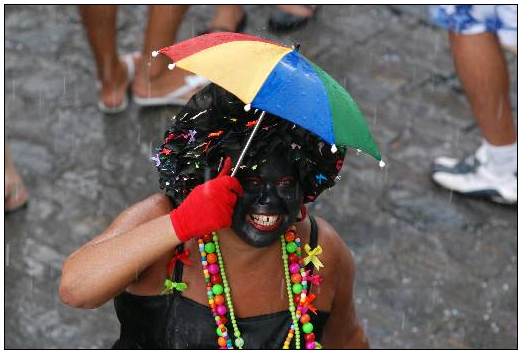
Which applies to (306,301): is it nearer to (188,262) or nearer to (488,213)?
(188,262)

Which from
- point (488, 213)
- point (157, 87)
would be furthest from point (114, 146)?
point (488, 213)

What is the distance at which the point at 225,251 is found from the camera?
2.68m

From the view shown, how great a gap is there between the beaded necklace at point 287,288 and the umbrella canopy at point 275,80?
19.6 inches

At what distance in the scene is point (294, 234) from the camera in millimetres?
2766

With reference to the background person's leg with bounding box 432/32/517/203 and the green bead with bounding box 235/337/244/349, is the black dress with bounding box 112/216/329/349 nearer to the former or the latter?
the green bead with bounding box 235/337/244/349

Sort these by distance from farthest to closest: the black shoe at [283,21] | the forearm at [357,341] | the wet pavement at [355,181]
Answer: the black shoe at [283,21] < the wet pavement at [355,181] < the forearm at [357,341]

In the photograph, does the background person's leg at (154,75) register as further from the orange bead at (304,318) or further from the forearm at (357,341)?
the orange bead at (304,318)

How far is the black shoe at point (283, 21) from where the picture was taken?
244 inches

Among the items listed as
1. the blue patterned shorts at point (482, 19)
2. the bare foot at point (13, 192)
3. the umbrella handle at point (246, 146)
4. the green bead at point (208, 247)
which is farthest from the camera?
the bare foot at point (13, 192)


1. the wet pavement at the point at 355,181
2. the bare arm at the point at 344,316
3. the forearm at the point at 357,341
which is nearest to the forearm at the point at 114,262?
the bare arm at the point at 344,316

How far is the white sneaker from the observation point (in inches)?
195

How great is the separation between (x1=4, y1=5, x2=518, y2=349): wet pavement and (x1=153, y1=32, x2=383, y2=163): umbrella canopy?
216cm

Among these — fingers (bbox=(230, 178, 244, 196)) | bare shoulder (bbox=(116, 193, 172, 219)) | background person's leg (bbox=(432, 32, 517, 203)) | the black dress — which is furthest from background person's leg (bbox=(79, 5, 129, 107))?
fingers (bbox=(230, 178, 244, 196))

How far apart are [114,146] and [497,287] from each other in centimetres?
233
